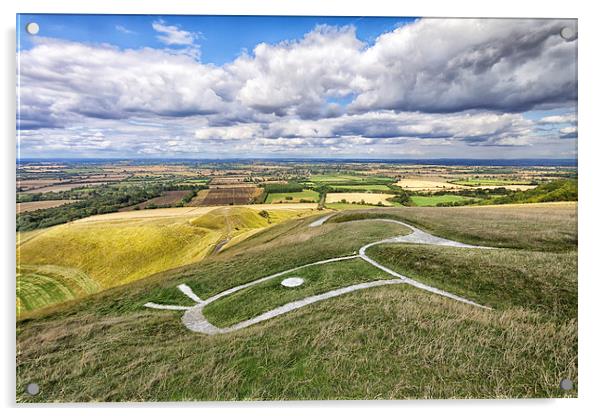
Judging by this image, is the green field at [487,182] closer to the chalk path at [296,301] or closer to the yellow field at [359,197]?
the chalk path at [296,301]

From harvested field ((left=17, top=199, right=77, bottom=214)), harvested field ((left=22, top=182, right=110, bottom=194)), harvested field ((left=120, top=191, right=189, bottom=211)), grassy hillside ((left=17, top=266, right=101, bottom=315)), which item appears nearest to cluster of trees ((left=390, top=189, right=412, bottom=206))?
harvested field ((left=120, top=191, right=189, bottom=211))

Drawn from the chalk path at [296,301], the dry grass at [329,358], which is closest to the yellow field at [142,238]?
the chalk path at [296,301]

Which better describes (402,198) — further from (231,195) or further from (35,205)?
(35,205)

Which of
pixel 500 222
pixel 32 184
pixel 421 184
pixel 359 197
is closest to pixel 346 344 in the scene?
pixel 359 197

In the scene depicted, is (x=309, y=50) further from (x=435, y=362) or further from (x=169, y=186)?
(x=435, y=362)

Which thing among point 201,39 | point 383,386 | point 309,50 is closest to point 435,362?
point 383,386

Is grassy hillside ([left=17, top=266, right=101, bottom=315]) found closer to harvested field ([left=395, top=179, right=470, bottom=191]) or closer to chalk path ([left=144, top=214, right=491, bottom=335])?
chalk path ([left=144, top=214, right=491, bottom=335])
